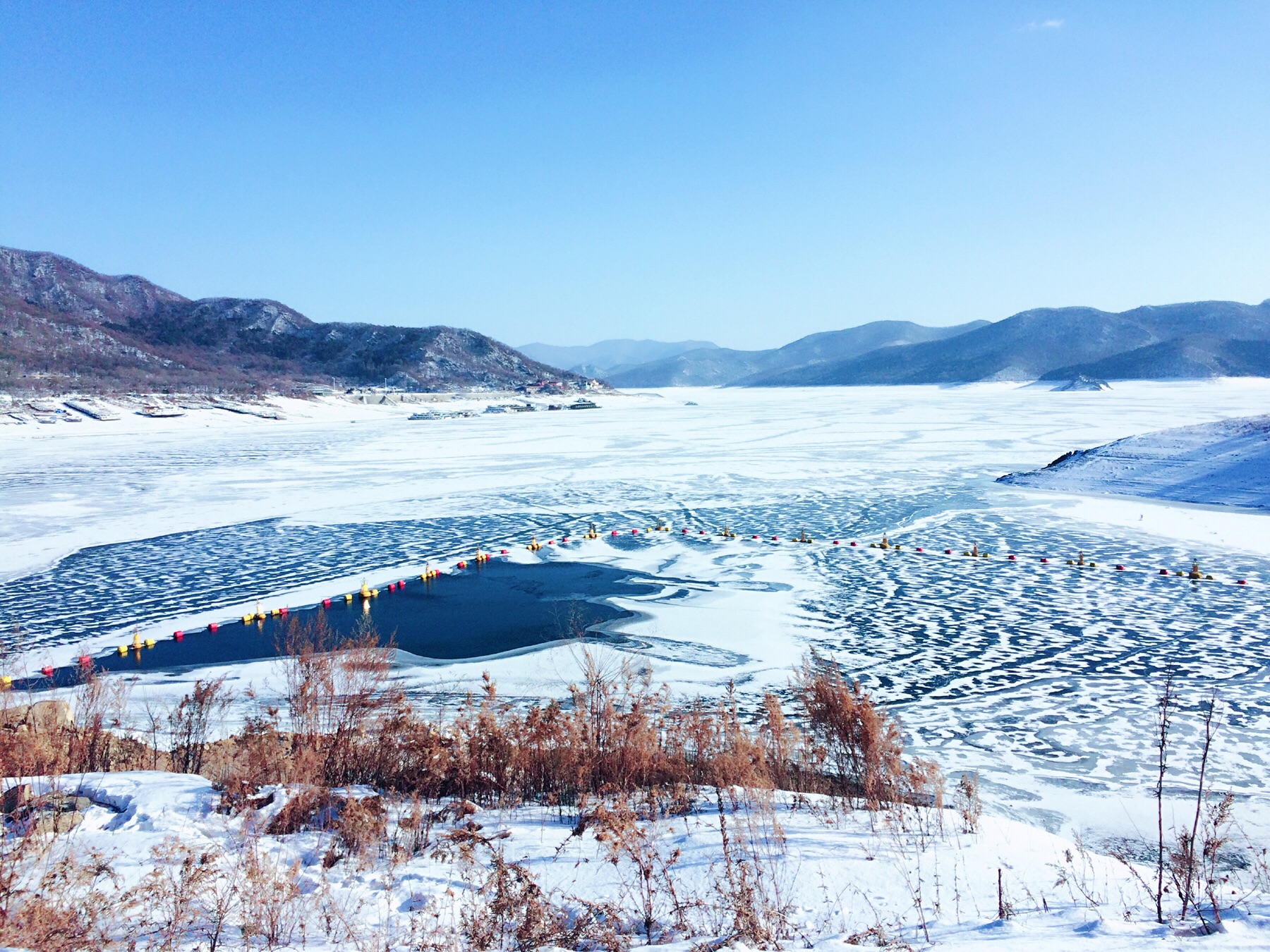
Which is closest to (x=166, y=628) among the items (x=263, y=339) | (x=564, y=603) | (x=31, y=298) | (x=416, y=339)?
(x=564, y=603)

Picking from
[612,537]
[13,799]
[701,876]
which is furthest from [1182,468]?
[13,799]

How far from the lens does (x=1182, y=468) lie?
17.5m

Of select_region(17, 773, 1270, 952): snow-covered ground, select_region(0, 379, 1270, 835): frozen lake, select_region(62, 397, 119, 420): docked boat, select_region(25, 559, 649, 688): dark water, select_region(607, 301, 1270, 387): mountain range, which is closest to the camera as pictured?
select_region(17, 773, 1270, 952): snow-covered ground

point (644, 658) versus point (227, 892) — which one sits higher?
point (227, 892)

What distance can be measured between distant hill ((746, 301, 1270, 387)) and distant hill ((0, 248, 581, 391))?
225 feet

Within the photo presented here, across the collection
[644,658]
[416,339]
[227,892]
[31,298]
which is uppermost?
[31,298]

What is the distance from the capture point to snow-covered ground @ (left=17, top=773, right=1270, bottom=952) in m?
2.92

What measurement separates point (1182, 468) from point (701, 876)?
1842cm

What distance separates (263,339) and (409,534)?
10116cm

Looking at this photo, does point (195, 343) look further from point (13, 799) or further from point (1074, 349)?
point (1074, 349)

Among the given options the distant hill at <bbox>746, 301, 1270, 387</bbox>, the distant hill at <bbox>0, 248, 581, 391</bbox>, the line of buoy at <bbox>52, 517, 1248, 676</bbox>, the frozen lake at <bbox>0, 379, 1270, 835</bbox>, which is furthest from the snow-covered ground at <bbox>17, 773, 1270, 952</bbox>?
the distant hill at <bbox>746, 301, 1270, 387</bbox>

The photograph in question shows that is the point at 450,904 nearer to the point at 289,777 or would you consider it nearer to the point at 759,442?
the point at 289,777

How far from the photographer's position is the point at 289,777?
14.8 feet

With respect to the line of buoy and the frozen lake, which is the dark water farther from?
the frozen lake
